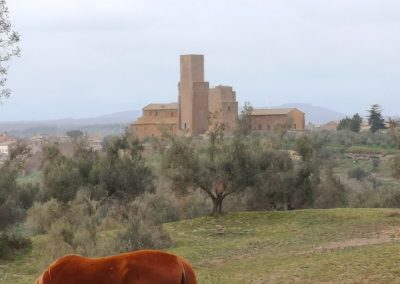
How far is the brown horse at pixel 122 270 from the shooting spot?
5.09m

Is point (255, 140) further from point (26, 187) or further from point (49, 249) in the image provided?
point (49, 249)

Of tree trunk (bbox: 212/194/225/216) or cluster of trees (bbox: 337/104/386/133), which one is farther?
cluster of trees (bbox: 337/104/386/133)

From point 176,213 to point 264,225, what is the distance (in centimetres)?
730

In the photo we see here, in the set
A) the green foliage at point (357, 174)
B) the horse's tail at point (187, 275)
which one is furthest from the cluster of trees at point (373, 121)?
the horse's tail at point (187, 275)

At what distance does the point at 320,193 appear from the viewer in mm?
33719

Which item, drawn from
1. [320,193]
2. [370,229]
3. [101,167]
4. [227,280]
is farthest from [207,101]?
[227,280]

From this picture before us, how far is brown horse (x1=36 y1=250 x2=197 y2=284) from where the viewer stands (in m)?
5.09

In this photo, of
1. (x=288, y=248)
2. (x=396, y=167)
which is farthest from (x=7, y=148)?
(x=288, y=248)

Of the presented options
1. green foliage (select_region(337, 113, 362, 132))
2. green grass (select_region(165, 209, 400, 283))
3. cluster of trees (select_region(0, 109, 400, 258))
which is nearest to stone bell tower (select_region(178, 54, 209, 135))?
green foliage (select_region(337, 113, 362, 132))

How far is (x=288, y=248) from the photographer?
18469 millimetres

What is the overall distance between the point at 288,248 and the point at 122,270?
13.9 meters

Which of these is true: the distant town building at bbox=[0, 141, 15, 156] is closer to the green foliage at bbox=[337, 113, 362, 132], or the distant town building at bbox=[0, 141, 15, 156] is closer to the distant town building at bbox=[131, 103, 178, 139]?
the distant town building at bbox=[131, 103, 178, 139]

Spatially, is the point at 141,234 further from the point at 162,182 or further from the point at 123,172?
the point at 162,182

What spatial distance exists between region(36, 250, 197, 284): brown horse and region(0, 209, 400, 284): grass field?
7.35m
